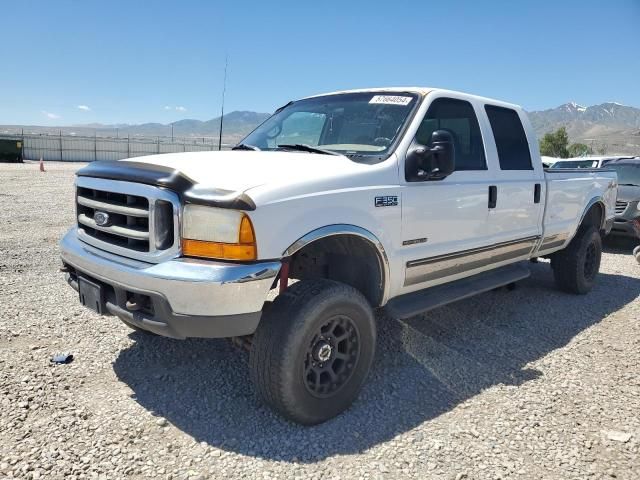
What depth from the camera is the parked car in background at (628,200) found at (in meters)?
8.81

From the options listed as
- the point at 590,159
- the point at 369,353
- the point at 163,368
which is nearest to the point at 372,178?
the point at 369,353

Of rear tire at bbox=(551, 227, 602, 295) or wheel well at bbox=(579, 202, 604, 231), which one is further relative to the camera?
wheel well at bbox=(579, 202, 604, 231)

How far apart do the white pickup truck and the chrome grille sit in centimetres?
1

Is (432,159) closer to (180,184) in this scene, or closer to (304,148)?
(304,148)

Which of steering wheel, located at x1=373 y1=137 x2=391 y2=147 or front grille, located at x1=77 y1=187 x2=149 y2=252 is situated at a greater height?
steering wheel, located at x1=373 y1=137 x2=391 y2=147

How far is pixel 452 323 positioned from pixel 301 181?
265 cm

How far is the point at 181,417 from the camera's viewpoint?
9.64 ft

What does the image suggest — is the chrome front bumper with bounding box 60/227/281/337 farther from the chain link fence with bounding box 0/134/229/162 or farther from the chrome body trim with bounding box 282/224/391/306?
the chain link fence with bounding box 0/134/229/162

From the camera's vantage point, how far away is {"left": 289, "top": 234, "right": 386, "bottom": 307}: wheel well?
3080 mm

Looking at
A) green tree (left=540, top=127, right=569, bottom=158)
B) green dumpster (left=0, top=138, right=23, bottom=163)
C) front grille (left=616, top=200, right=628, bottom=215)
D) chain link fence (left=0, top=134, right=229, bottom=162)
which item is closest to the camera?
front grille (left=616, top=200, right=628, bottom=215)

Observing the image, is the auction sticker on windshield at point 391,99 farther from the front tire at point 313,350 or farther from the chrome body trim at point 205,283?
the chrome body trim at point 205,283

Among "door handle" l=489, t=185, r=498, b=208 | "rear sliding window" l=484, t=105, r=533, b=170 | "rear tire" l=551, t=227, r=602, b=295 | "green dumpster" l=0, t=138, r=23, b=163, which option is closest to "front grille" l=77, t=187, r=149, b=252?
"door handle" l=489, t=185, r=498, b=208

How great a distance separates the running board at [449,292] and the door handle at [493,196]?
671mm

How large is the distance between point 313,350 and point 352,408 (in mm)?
559
